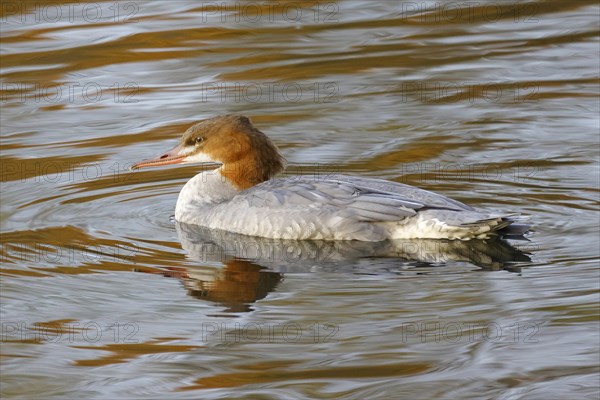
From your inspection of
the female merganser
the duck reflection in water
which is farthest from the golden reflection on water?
the female merganser

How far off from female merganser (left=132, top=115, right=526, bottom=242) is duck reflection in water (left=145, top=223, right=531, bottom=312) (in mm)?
75

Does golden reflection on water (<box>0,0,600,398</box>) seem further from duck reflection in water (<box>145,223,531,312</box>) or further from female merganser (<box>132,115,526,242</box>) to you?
female merganser (<box>132,115,526,242</box>)

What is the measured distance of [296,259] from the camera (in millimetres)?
7707

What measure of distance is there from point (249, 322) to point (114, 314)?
740mm

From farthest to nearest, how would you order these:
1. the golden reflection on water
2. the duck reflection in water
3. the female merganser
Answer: the female merganser < the duck reflection in water < the golden reflection on water

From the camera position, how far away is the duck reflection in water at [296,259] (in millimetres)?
7215

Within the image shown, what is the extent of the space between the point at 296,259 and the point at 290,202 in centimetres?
57

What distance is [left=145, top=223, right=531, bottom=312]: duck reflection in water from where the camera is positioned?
23.7 ft

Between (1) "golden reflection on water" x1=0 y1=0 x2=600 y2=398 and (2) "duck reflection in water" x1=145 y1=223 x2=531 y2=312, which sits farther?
(2) "duck reflection in water" x1=145 y1=223 x2=531 y2=312

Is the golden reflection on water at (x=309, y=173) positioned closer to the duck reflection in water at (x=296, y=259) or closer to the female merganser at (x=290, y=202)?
the duck reflection in water at (x=296, y=259)

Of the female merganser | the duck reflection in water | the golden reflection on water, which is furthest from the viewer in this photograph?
the female merganser

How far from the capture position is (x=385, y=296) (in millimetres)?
6879

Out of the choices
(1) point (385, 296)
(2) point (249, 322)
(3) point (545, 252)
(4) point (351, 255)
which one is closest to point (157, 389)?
(2) point (249, 322)

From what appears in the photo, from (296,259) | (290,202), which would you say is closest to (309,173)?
(290,202)
